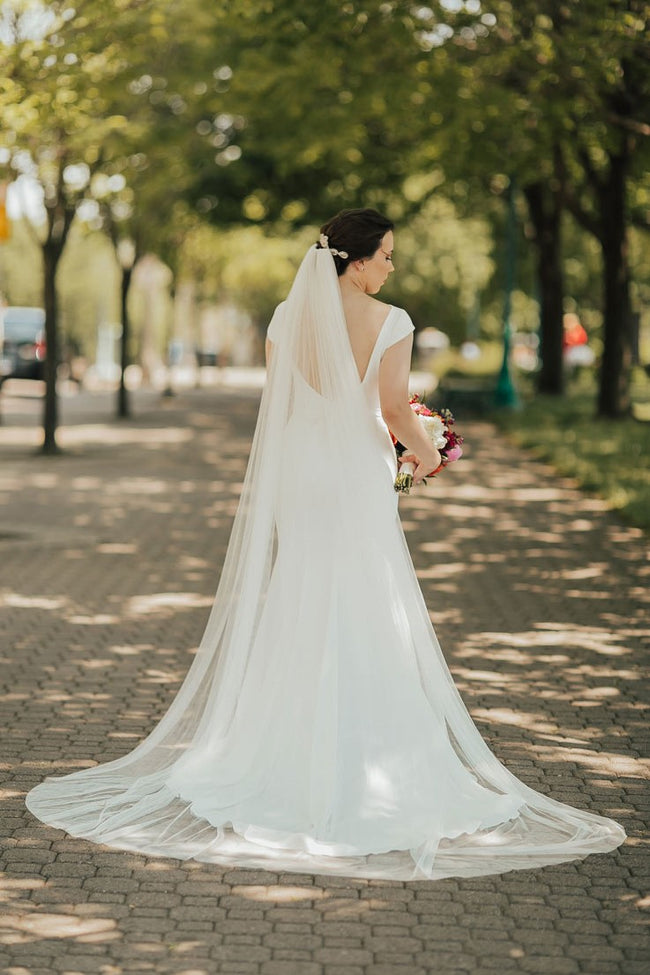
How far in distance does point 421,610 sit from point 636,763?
1405mm

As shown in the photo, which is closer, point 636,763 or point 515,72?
point 636,763

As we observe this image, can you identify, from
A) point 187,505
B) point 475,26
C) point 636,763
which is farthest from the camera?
point 475,26

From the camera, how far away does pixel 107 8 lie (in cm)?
1298

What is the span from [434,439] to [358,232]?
0.94 meters

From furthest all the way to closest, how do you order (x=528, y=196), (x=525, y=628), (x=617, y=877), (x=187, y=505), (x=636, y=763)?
(x=528, y=196), (x=187, y=505), (x=525, y=628), (x=636, y=763), (x=617, y=877)

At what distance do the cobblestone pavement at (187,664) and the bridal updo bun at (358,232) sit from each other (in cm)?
226

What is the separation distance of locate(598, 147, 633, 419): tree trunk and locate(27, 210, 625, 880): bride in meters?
19.5

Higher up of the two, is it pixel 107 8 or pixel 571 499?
pixel 107 8

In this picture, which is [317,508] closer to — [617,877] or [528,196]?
[617,877]

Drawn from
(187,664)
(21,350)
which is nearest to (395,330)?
(187,664)

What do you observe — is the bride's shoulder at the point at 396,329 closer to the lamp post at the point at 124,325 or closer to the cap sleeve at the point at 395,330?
the cap sleeve at the point at 395,330

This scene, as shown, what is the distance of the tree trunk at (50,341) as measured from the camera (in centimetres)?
2011

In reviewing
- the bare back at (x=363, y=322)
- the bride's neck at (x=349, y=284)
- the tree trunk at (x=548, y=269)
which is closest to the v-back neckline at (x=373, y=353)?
the bare back at (x=363, y=322)

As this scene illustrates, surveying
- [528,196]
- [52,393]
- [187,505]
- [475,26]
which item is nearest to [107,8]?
[187,505]
